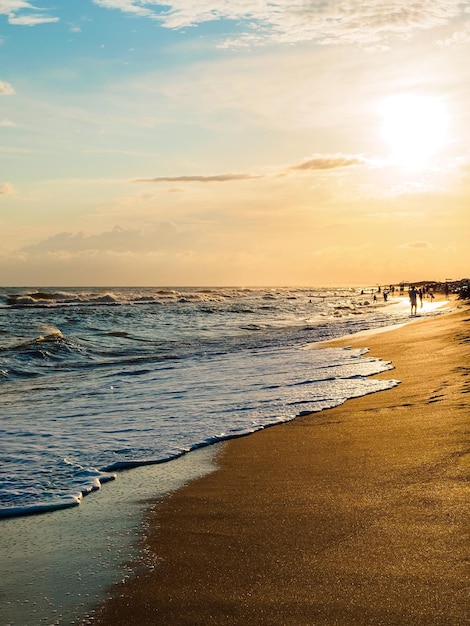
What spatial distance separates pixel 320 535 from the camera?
14.5 feet

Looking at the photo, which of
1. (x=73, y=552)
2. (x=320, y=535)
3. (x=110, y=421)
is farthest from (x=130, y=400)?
(x=320, y=535)

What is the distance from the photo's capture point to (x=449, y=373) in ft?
35.0

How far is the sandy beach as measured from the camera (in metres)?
3.44

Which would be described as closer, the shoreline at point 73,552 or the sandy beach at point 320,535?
the sandy beach at point 320,535

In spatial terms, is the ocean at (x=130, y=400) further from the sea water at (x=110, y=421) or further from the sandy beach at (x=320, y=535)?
the sandy beach at (x=320, y=535)

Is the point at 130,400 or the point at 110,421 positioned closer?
the point at 110,421

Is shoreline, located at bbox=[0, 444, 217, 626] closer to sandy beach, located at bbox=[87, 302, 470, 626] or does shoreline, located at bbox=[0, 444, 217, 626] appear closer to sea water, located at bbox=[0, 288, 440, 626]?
sea water, located at bbox=[0, 288, 440, 626]

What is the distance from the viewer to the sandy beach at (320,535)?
11.3 feet

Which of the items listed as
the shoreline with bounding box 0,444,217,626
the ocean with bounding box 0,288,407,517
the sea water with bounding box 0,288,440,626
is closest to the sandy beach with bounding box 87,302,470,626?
the shoreline with bounding box 0,444,217,626

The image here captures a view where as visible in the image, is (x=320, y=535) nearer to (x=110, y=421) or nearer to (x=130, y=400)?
(x=110, y=421)

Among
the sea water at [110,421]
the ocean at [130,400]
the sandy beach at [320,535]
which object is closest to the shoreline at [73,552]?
the sea water at [110,421]

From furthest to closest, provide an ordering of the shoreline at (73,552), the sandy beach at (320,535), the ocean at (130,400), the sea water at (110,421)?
1. the ocean at (130,400)
2. the sea water at (110,421)
3. the shoreline at (73,552)
4. the sandy beach at (320,535)

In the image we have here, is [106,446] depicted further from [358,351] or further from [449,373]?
[358,351]

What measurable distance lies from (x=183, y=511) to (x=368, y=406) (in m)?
4.56
